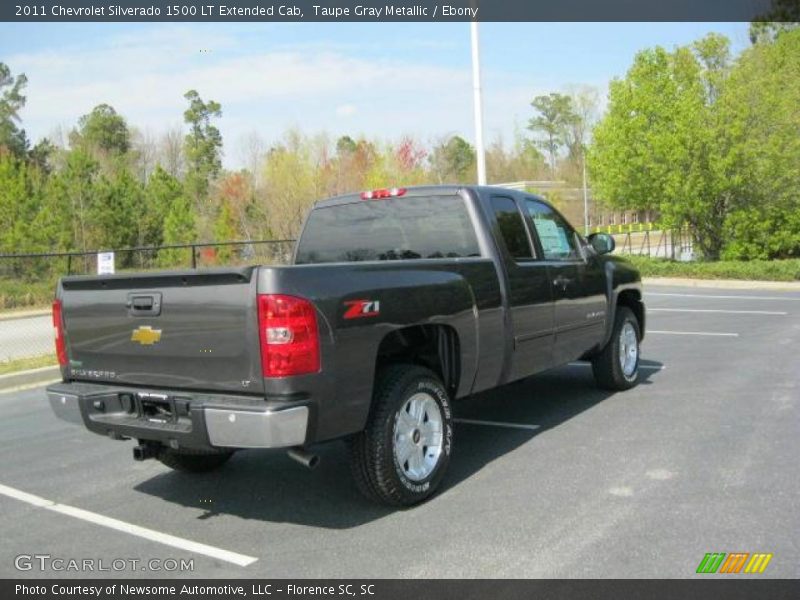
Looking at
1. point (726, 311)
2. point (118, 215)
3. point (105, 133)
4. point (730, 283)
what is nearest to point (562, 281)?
point (726, 311)

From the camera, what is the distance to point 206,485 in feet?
17.7

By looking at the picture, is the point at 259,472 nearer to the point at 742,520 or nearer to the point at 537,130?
the point at 742,520

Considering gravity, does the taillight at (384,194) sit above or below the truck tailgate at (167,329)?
above

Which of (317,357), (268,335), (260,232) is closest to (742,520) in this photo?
(317,357)

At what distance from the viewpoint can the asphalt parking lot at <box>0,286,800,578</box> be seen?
395 centimetres

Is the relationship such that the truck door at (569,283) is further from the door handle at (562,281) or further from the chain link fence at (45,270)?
the chain link fence at (45,270)

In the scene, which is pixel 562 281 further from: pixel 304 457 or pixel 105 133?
pixel 105 133

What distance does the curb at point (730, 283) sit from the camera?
794 inches

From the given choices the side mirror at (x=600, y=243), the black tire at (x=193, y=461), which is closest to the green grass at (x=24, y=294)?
the black tire at (x=193, y=461)

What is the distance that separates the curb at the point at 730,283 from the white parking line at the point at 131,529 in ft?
62.2

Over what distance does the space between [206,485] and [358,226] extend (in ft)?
7.46
